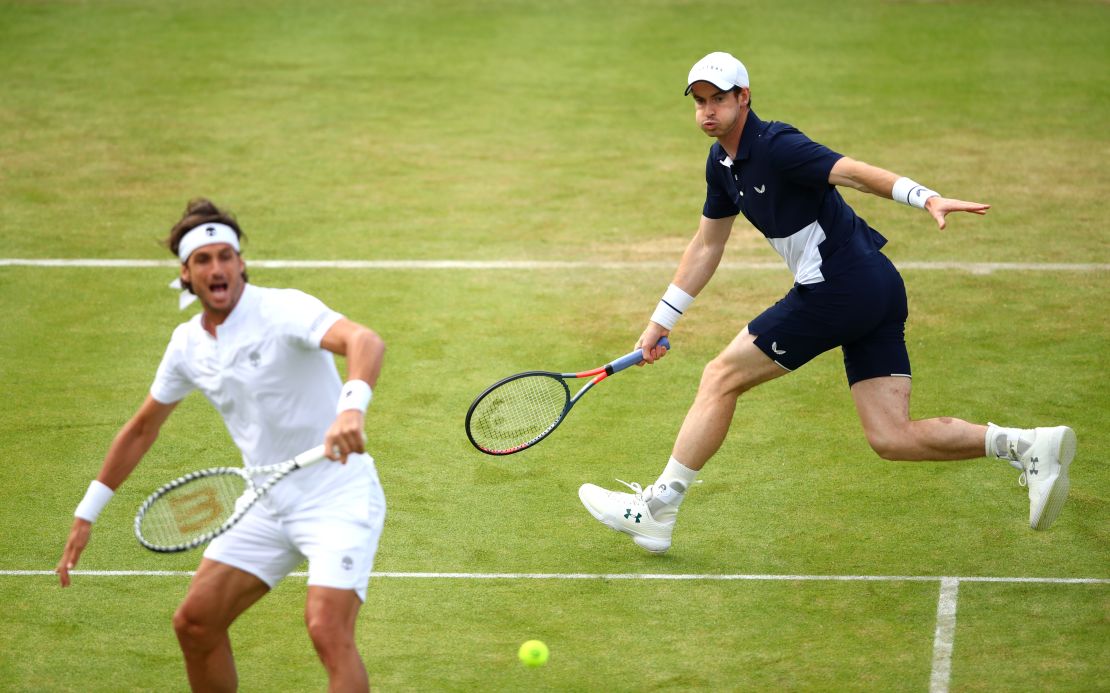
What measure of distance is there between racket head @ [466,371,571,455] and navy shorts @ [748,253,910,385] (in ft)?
3.55

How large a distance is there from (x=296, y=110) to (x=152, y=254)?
13.9 ft

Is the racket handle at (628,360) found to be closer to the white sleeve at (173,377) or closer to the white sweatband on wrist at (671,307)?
the white sweatband on wrist at (671,307)

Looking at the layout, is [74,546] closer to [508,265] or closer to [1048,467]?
[1048,467]

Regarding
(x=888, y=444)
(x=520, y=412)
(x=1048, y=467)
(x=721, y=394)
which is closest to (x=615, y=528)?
(x=520, y=412)

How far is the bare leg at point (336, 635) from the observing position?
4.75 m

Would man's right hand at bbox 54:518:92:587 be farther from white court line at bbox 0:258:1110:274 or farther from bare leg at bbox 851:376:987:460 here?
white court line at bbox 0:258:1110:274

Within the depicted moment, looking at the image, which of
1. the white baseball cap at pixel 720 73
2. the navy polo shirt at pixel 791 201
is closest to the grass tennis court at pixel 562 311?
the navy polo shirt at pixel 791 201

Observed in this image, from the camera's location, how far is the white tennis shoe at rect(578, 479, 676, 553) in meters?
6.78

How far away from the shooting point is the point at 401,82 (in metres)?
16.3

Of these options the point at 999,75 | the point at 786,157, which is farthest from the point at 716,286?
the point at 999,75

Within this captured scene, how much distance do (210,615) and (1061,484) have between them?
3872 mm

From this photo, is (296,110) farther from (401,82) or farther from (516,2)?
(516,2)

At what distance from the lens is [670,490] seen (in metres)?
6.76

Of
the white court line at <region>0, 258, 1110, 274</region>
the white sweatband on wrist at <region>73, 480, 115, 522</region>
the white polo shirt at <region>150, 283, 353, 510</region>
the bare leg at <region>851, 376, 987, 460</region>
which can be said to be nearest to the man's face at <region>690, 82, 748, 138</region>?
the bare leg at <region>851, 376, 987, 460</region>
